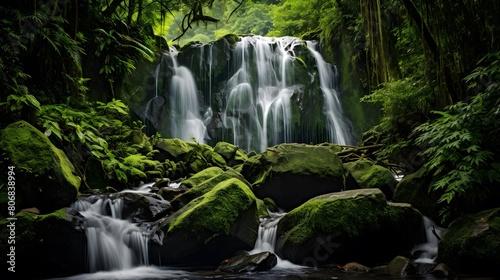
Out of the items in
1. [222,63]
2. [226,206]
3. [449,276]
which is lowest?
[449,276]

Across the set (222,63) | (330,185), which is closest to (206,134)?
(222,63)

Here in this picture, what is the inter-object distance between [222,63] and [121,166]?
7.28m

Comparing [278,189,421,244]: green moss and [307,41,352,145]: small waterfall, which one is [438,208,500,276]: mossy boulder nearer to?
[278,189,421,244]: green moss

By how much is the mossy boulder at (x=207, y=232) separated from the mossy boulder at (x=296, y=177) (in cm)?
204

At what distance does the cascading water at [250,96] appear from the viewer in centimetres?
1349

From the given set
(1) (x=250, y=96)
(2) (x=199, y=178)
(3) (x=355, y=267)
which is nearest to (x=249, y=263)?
(3) (x=355, y=267)

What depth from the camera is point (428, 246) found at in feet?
20.2

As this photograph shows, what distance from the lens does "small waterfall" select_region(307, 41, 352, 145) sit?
1386 cm

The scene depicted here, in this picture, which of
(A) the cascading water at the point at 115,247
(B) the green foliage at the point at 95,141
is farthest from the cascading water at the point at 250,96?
(A) the cascading water at the point at 115,247

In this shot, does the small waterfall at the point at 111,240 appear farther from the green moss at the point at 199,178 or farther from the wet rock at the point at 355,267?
the wet rock at the point at 355,267

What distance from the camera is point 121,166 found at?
27.5ft

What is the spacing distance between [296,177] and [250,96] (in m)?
→ 6.65

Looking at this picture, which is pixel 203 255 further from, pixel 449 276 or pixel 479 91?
pixel 479 91

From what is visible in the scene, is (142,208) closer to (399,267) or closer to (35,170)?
(35,170)
